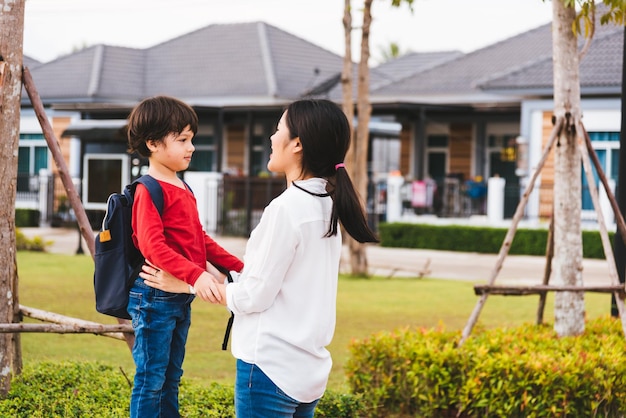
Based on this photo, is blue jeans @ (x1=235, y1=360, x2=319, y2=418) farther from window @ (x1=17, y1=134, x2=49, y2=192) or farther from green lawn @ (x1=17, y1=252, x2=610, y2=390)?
window @ (x1=17, y1=134, x2=49, y2=192)

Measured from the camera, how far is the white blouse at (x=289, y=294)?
2.96 m

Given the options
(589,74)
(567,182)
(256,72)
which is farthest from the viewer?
(256,72)

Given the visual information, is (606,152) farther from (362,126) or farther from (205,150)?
(205,150)

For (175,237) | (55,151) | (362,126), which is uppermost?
(362,126)

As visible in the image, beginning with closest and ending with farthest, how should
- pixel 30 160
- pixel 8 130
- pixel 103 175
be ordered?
pixel 8 130 < pixel 103 175 < pixel 30 160

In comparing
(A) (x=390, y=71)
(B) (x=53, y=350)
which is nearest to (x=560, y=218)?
(B) (x=53, y=350)

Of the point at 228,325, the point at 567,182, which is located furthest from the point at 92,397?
the point at 567,182

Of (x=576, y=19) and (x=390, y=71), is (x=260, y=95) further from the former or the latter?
(x=576, y=19)

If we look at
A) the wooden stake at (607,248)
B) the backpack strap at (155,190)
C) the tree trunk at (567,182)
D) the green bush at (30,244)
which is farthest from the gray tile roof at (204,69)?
the backpack strap at (155,190)

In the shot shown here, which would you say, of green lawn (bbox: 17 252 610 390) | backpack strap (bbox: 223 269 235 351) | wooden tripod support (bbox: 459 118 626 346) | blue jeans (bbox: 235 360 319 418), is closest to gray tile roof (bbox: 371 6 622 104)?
green lawn (bbox: 17 252 610 390)

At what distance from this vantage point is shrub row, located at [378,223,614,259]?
63.3ft

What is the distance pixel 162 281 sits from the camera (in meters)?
3.53

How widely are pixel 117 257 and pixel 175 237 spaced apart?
0.79ft

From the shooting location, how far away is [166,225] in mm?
3742
